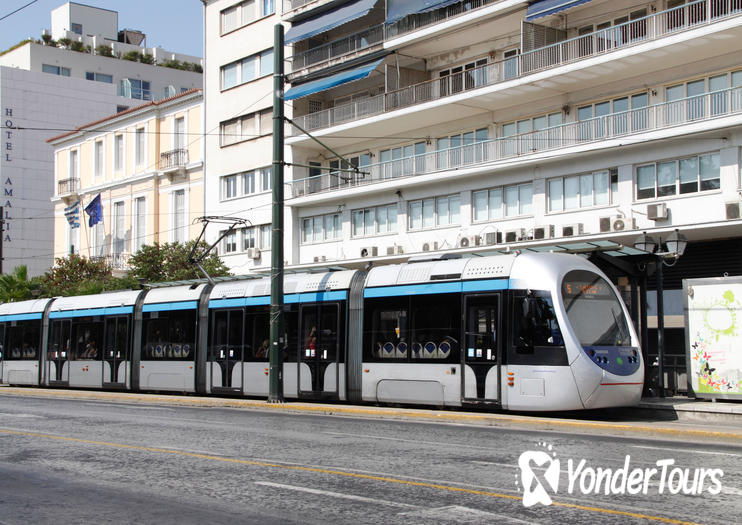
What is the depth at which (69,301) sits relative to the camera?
3020 centimetres

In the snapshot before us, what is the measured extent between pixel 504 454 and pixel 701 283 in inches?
375

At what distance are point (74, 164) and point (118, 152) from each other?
20.1ft

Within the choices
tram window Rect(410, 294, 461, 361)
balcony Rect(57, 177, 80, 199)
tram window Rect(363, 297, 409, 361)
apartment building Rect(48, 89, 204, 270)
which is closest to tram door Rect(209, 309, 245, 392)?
tram window Rect(363, 297, 409, 361)

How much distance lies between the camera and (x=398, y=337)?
1953 centimetres

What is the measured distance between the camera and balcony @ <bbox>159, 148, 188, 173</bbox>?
49031 millimetres

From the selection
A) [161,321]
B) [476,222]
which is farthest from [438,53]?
[161,321]

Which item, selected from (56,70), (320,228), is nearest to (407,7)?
(320,228)

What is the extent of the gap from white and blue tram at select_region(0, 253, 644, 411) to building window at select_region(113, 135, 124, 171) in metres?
27.4

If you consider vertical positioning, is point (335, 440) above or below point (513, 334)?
below

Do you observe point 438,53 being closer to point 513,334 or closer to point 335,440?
point 513,334

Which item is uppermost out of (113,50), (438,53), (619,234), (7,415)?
(113,50)

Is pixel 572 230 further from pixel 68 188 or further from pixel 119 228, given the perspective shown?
pixel 68 188

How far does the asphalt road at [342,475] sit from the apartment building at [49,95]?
56758mm

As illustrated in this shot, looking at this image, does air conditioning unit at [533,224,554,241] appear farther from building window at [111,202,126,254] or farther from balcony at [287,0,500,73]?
building window at [111,202,126,254]
